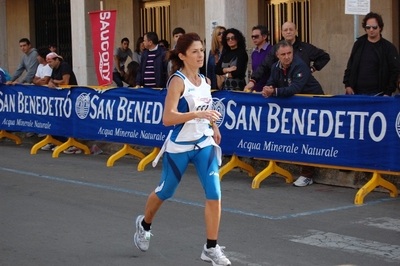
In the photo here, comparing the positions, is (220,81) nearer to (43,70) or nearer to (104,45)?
(104,45)

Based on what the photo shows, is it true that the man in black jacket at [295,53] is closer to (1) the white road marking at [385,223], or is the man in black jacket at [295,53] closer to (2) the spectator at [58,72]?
(1) the white road marking at [385,223]

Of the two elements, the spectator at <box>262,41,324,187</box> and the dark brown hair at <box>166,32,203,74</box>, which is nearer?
the dark brown hair at <box>166,32,203,74</box>

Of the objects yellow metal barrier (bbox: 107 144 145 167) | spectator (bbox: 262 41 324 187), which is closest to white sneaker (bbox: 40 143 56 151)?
yellow metal barrier (bbox: 107 144 145 167)

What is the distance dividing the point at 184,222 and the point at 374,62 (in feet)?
12.3

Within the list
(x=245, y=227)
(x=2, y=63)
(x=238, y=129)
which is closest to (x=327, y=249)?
(x=245, y=227)

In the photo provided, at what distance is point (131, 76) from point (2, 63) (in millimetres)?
7785

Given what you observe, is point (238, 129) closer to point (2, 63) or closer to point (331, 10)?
point (331, 10)

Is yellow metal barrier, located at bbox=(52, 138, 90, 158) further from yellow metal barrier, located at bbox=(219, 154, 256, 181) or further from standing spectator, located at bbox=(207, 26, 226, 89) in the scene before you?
yellow metal barrier, located at bbox=(219, 154, 256, 181)

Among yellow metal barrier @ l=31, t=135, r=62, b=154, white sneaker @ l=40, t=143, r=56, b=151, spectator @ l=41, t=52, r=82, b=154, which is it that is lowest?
white sneaker @ l=40, t=143, r=56, b=151

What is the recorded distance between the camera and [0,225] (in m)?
8.27

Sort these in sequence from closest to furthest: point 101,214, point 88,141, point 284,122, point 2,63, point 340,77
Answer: point 101,214 → point 284,122 → point 88,141 → point 340,77 → point 2,63

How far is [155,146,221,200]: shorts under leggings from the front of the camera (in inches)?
257

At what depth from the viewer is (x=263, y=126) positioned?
1065cm

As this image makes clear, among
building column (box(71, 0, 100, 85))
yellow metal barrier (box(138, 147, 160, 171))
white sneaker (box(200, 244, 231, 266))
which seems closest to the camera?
white sneaker (box(200, 244, 231, 266))
